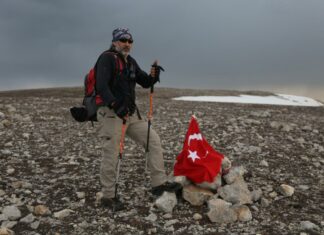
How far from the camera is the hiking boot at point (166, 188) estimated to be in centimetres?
843

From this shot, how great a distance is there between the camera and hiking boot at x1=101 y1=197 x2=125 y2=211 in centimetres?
801

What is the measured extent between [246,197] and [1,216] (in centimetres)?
478

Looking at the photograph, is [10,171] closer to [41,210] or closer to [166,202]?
[41,210]

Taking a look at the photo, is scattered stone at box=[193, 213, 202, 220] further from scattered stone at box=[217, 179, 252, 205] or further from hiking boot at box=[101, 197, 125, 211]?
hiking boot at box=[101, 197, 125, 211]

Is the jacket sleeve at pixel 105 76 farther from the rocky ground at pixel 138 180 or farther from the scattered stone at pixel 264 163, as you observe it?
the scattered stone at pixel 264 163

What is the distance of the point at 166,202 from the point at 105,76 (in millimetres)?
2709

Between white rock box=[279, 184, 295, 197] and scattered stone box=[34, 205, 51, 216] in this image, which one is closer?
scattered stone box=[34, 205, 51, 216]

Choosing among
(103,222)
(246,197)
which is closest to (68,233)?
(103,222)

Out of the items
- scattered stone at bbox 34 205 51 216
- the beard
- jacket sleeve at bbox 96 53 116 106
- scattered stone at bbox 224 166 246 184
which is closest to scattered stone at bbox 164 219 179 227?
scattered stone at bbox 224 166 246 184

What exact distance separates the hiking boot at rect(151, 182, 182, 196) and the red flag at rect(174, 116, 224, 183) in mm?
397

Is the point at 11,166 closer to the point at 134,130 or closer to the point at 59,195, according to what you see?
Answer: the point at 59,195

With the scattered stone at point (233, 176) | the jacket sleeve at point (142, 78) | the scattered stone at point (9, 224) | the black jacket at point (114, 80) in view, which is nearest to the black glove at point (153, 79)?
the jacket sleeve at point (142, 78)

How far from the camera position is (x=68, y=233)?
23.8 feet

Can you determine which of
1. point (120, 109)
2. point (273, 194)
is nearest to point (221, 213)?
point (273, 194)
